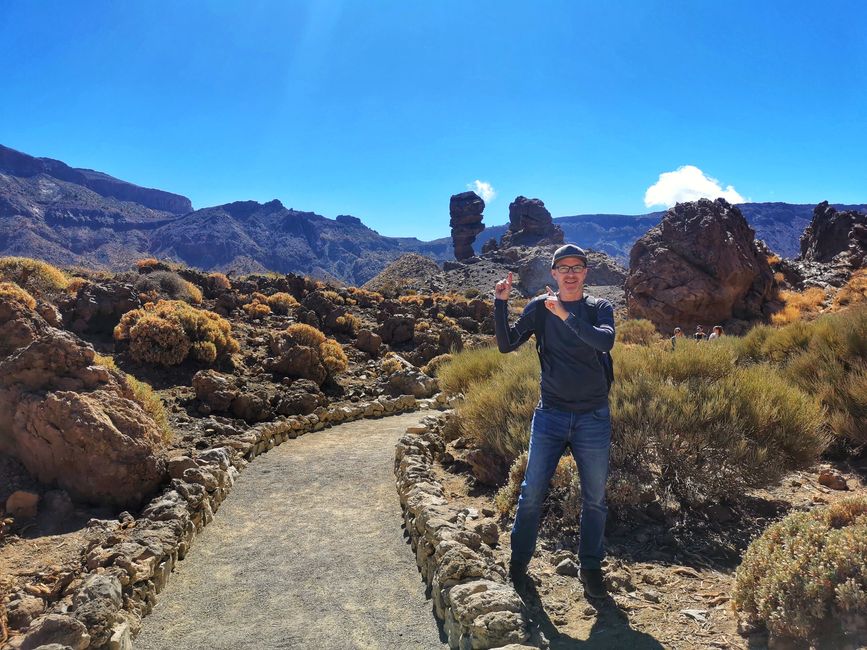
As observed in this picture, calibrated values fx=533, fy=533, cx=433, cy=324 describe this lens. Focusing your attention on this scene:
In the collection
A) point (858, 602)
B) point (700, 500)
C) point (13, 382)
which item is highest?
point (13, 382)

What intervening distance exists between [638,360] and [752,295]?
12402mm

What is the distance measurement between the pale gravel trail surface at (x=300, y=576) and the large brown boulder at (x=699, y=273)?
11.6 metres

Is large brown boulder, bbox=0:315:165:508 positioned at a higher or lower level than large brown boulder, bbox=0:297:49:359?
lower

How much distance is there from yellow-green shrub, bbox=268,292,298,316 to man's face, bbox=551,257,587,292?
16.7 meters

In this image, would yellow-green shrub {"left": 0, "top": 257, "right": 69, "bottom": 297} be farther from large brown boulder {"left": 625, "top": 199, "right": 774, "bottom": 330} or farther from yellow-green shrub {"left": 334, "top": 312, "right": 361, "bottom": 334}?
large brown boulder {"left": 625, "top": 199, "right": 774, "bottom": 330}

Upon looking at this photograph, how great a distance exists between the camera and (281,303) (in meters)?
19.7

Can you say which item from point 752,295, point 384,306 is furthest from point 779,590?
point 384,306

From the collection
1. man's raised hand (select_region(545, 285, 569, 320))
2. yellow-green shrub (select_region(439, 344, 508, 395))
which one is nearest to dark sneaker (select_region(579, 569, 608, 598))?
man's raised hand (select_region(545, 285, 569, 320))

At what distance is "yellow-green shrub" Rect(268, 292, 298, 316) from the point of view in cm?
1931

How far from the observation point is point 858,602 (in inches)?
94.4

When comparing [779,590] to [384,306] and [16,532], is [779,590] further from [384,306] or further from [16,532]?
[384,306]

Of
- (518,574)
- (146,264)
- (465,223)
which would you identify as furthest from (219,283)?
(465,223)

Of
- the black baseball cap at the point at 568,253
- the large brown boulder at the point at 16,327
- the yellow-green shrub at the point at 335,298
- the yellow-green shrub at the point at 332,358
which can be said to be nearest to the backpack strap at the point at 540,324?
the black baseball cap at the point at 568,253

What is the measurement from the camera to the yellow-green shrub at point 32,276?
47.1ft
